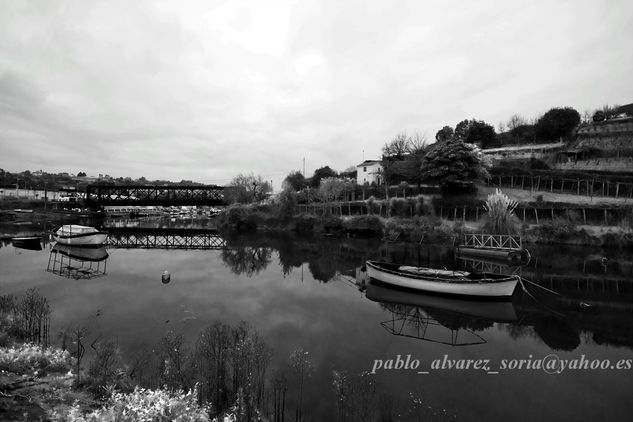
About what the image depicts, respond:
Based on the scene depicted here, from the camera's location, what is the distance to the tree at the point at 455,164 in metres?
52.2

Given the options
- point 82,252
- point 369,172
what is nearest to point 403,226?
point 369,172

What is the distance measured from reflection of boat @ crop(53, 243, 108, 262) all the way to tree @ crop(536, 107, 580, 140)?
299 ft

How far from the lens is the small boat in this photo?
18.1 metres

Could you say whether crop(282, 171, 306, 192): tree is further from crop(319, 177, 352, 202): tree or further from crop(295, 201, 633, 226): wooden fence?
crop(295, 201, 633, 226): wooden fence

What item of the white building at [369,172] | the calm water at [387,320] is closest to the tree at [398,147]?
the white building at [369,172]

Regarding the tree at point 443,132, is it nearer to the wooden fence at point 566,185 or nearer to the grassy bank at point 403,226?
the wooden fence at point 566,185

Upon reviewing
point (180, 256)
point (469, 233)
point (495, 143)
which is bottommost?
point (180, 256)

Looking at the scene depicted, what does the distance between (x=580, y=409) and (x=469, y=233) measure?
37.3 meters

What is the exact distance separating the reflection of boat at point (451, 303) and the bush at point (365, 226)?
98.9 ft

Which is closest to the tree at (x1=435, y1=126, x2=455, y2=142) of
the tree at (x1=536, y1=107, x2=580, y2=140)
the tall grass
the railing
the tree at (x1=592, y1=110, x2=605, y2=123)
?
the tree at (x1=536, y1=107, x2=580, y2=140)

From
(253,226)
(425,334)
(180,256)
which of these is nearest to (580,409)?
(425,334)

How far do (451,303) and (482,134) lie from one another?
246 feet

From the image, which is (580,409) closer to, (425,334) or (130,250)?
(425,334)

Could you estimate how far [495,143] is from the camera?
80500mm
